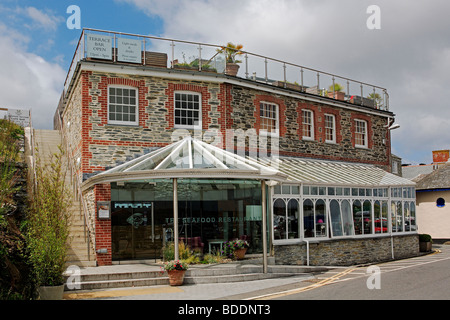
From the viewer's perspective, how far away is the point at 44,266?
9898 mm

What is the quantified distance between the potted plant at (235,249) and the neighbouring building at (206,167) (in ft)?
0.86

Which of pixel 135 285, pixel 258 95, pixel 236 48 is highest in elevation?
pixel 236 48

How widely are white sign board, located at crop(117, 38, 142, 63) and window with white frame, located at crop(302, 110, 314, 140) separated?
26.7ft

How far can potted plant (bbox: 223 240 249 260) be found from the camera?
1510 cm

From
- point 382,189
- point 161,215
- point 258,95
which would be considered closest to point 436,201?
point 382,189

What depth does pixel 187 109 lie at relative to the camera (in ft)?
54.9

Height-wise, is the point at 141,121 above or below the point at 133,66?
below

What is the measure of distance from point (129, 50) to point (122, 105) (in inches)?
77.1

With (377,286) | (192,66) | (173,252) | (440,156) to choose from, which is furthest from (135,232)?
(440,156)

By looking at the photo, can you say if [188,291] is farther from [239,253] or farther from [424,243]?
[424,243]

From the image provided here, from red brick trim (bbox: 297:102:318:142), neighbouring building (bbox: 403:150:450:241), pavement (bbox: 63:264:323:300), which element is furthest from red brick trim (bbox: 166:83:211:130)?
neighbouring building (bbox: 403:150:450:241)

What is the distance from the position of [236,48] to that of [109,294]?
37.5ft

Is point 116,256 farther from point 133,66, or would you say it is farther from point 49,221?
point 133,66

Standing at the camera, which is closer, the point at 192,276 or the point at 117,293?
the point at 117,293
